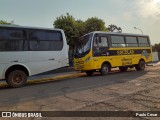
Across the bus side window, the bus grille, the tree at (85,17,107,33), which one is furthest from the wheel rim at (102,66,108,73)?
the tree at (85,17,107,33)

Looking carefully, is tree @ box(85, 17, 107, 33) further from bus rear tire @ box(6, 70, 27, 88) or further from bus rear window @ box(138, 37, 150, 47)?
bus rear tire @ box(6, 70, 27, 88)

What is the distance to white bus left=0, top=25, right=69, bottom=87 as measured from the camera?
1158 centimetres

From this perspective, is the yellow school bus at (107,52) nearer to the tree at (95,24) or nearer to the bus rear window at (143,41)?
the bus rear window at (143,41)

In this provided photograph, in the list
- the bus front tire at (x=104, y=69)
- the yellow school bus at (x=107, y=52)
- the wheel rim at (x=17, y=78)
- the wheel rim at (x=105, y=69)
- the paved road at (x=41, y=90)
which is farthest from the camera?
the wheel rim at (x=105, y=69)

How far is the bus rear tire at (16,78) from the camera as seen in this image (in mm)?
11604

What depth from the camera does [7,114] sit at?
237 inches

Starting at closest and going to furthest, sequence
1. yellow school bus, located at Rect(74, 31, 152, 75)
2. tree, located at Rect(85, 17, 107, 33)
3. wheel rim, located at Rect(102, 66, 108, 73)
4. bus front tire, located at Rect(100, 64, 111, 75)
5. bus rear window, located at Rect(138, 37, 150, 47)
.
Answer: yellow school bus, located at Rect(74, 31, 152, 75) → bus front tire, located at Rect(100, 64, 111, 75) → wheel rim, located at Rect(102, 66, 108, 73) → bus rear window, located at Rect(138, 37, 150, 47) → tree, located at Rect(85, 17, 107, 33)

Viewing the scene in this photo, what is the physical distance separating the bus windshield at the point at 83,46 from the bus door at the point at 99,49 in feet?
1.32

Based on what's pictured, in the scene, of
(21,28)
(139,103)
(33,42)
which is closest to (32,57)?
(33,42)

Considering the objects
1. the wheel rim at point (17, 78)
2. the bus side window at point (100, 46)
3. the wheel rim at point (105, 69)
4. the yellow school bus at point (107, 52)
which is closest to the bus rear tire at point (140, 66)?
the yellow school bus at point (107, 52)

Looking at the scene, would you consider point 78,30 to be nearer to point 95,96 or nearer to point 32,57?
point 32,57

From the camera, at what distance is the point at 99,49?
51.6 ft

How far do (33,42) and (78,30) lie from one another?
22.1 m

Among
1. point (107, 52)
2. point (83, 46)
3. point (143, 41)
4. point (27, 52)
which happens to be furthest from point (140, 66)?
point (27, 52)
